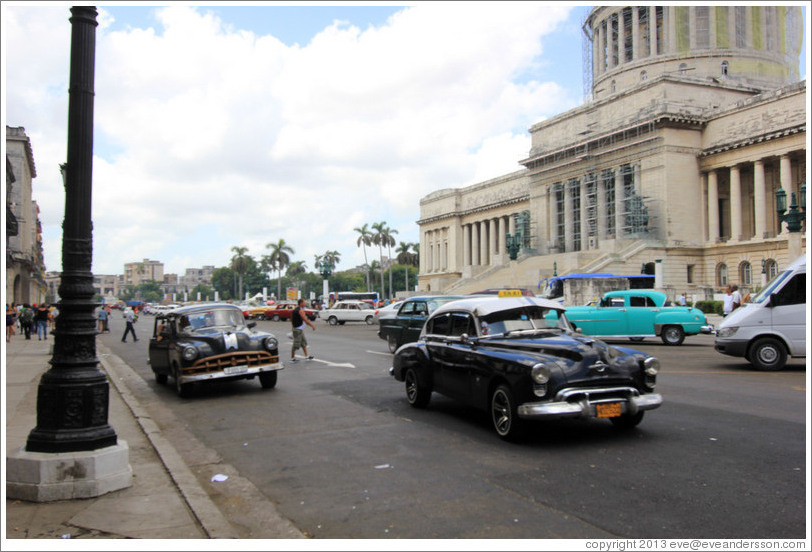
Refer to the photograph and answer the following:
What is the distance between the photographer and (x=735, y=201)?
5022 centimetres

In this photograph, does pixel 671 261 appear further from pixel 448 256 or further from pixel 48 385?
pixel 48 385

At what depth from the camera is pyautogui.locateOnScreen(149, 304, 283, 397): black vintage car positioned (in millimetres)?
11555

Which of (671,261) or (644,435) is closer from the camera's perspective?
(644,435)

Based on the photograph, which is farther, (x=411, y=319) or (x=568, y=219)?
(x=568, y=219)

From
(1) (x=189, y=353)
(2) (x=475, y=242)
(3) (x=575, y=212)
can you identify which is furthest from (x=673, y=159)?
(1) (x=189, y=353)

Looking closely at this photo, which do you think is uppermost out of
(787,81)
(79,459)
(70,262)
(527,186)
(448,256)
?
(787,81)

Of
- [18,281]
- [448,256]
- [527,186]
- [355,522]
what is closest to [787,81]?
[527,186]

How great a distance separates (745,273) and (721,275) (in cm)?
229

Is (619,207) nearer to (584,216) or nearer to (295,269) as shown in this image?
(584,216)

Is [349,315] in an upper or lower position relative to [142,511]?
upper

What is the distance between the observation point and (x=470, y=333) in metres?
8.63

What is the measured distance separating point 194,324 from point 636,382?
28.4ft

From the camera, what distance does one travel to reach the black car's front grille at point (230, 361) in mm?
11516

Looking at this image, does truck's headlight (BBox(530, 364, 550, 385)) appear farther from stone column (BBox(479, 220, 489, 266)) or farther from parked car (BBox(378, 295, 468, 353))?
stone column (BBox(479, 220, 489, 266))
